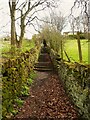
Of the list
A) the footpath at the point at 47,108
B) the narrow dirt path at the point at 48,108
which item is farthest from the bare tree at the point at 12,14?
the narrow dirt path at the point at 48,108

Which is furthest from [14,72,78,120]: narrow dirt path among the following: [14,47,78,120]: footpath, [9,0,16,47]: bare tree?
[9,0,16,47]: bare tree

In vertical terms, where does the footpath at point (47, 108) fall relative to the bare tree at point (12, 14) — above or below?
below

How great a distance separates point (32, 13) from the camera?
2047 centimetres

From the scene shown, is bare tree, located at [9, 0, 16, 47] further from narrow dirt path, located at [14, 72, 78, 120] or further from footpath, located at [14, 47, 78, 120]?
narrow dirt path, located at [14, 72, 78, 120]

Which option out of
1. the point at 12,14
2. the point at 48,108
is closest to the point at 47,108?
the point at 48,108

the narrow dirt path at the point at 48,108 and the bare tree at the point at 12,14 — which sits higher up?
the bare tree at the point at 12,14

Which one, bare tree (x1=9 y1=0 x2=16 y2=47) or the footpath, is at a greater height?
bare tree (x1=9 y1=0 x2=16 y2=47)

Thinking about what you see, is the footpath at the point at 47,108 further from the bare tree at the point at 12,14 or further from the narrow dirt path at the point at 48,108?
the bare tree at the point at 12,14

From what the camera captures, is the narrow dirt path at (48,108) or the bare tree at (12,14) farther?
the bare tree at (12,14)

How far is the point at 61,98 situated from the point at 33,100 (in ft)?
2.69

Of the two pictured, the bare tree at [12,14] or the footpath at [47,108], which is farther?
the bare tree at [12,14]

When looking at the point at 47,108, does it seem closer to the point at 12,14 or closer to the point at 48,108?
the point at 48,108

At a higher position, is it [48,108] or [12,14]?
[12,14]

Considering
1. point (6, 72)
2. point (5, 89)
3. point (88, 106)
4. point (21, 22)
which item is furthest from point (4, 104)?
point (21, 22)
